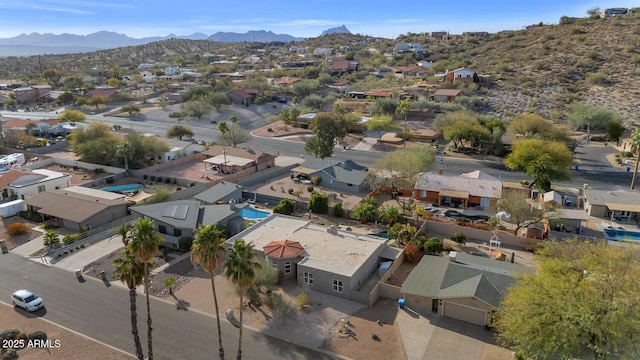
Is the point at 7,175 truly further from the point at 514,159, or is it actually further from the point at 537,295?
the point at 514,159

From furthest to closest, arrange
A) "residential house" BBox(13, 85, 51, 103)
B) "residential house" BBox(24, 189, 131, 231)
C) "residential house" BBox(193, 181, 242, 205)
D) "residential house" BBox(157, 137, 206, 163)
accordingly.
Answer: "residential house" BBox(13, 85, 51, 103)
"residential house" BBox(157, 137, 206, 163)
"residential house" BBox(193, 181, 242, 205)
"residential house" BBox(24, 189, 131, 231)

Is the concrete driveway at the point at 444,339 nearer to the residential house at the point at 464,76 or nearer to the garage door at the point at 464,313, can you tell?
the garage door at the point at 464,313

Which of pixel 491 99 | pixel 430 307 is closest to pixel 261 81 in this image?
pixel 491 99

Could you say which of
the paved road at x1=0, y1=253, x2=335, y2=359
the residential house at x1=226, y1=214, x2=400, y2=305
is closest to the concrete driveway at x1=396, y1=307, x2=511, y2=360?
the residential house at x1=226, y1=214, x2=400, y2=305

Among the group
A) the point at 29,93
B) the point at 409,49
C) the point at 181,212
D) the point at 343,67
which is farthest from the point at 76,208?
the point at 409,49

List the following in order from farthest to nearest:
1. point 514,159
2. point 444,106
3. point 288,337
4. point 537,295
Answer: point 444,106 → point 514,159 → point 288,337 → point 537,295

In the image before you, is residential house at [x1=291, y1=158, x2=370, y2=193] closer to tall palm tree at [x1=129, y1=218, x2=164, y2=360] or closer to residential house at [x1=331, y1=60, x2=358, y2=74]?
tall palm tree at [x1=129, y1=218, x2=164, y2=360]
